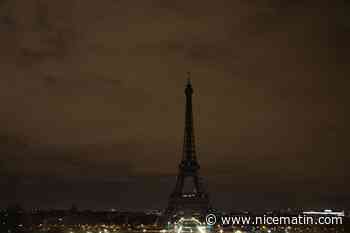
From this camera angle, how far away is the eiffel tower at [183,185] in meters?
100

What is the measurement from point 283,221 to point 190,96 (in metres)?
34.2

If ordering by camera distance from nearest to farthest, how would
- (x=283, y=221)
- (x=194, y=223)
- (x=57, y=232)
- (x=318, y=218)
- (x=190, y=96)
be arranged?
(x=57, y=232), (x=194, y=223), (x=190, y=96), (x=318, y=218), (x=283, y=221)

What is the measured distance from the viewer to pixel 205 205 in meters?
108

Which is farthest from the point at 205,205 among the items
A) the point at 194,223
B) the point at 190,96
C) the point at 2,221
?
the point at 2,221

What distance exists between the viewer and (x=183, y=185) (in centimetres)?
10600

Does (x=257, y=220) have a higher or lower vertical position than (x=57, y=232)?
higher

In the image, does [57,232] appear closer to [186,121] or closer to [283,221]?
[186,121]

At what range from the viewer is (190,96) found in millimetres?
101938

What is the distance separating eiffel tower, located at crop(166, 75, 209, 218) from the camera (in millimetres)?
100062

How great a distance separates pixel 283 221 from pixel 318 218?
967cm

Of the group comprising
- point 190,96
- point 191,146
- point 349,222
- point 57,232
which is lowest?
point 57,232

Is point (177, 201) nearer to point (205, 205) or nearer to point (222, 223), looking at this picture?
point (205, 205)

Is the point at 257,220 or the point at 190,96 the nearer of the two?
the point at 190,96

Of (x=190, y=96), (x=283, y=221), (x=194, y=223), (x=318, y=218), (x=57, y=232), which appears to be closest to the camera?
(x=57, y=232)
